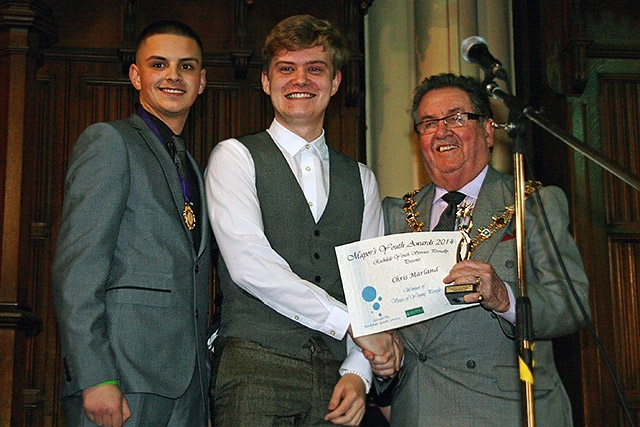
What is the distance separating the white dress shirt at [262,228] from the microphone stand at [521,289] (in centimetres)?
67

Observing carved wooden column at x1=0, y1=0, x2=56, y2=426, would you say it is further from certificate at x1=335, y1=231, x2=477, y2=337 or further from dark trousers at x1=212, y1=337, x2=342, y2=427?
certificate at x1=335, y1=231, x2=477, y2=337

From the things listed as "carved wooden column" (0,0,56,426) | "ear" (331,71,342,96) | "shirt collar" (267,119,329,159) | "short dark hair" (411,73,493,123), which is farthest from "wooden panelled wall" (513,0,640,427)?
"carved wooden column" (0,0,56,426)

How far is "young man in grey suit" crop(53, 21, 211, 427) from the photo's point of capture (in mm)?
2645

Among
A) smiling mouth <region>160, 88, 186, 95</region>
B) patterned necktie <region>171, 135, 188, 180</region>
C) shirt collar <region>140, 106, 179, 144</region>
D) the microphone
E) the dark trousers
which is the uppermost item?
smiling mouth <region>160, 88, 186, 95</region>

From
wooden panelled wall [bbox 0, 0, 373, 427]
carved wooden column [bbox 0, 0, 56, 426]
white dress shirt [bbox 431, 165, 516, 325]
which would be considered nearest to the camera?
white dress shirt [bbox 431, 165, 516, 325]

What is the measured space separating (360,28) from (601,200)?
4.54 ft

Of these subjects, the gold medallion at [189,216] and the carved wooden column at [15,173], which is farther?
the carved wooden column at [15,173]

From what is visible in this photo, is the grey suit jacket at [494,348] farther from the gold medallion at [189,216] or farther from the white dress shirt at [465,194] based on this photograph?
the gold medallion at [189,216]

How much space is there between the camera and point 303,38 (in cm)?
309

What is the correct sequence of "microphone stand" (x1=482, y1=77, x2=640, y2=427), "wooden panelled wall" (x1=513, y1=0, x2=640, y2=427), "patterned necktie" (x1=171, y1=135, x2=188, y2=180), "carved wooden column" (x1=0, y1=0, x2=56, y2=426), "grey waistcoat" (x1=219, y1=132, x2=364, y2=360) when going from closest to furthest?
"microphone stand" (x1=482, y1=77, x2=640, y2=427) → "grey waistcoat" (x1=219, y1=132, x2=364, y2=360) → "patterned necktie" (x1=171, y1=135, x2=188, y2=180) → "carved wooden column" (x1=0, y1=0, x2=56, y2=426) → "wooden panelled wall" (x1=513, y1=0, x2=640, y2=427)

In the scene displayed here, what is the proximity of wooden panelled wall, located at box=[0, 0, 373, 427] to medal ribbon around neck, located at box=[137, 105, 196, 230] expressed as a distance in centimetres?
86

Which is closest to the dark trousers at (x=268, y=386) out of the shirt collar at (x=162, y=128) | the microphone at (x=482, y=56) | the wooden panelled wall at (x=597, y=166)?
the shirt collar at (x=162, y=128)

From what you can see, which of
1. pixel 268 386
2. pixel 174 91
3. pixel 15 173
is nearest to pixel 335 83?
pixel 174 91

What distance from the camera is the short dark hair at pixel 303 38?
3084mm
